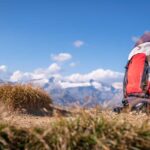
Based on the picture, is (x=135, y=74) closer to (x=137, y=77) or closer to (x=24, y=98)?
(x=137, y=77)

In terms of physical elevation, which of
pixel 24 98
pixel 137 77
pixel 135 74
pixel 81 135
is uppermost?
pixel 135 74

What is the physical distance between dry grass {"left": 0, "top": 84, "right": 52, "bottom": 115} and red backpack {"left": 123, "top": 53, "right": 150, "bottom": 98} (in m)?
2.42

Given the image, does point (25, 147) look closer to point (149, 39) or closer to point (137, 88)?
point (137, 88)

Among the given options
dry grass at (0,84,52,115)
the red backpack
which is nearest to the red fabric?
the red backpack

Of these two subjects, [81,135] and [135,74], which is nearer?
[81,135]

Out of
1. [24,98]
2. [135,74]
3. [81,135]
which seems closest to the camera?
[81,135]

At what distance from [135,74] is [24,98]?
132 inches

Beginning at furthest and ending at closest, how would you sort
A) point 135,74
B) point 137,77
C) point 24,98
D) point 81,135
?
point 135,74, point 137,77, point 24,98, point 81,135

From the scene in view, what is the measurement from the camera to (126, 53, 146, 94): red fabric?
1459 centimetres

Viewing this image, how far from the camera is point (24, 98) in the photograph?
1427cm

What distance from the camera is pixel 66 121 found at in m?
7.23

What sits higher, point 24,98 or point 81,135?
point 24,98

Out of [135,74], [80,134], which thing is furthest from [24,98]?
[80,134]

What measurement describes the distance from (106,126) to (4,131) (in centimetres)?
146
